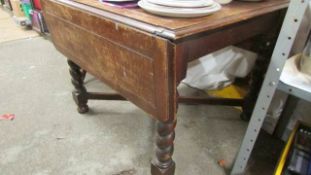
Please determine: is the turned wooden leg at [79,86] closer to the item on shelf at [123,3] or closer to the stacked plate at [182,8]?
the item on shelf at [123,3]

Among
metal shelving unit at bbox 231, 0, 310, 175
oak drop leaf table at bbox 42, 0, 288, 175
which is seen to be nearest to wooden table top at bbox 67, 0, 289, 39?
oak drop leaf table at bbox 42, 0, 288, 175

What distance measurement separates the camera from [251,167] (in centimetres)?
107

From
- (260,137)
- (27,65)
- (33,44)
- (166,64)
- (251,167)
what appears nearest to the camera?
(166,64)

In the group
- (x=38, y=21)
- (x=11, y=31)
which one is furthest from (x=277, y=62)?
(x=11, y=31)

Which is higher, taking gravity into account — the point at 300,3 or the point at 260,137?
the point at 300,3

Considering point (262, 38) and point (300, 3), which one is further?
point (262, 38)

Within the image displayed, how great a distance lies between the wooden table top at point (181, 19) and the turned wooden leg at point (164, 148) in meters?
0.29

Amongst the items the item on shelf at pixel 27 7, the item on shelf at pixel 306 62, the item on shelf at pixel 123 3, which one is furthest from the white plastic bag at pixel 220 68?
the item on shelf at pixel 27 7

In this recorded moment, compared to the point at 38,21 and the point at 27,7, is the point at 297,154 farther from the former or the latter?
the point at 27,7

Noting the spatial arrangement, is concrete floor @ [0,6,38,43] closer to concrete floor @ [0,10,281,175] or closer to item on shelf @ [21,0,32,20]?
item on shelf @ [21,0,32,20]

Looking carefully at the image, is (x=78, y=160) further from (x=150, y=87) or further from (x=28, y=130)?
(x=150, y=87)

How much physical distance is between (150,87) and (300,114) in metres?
0.87

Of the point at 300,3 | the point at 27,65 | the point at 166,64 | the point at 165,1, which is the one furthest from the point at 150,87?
the point at 27,65

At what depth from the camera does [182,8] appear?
610 millimetres
